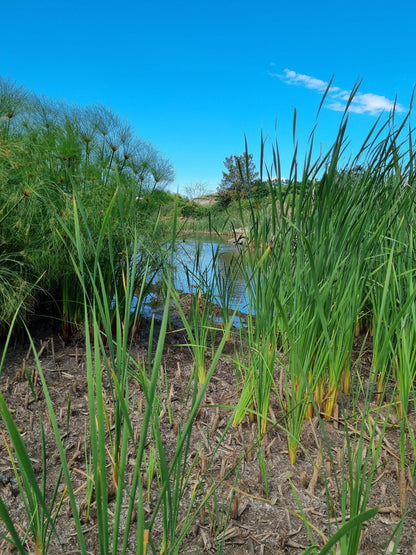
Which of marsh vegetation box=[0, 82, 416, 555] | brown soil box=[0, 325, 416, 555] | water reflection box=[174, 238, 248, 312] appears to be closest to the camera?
marsh vegetation box=[0, 82, 416, 555]

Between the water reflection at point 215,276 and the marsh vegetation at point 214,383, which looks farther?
the water reflection at point 215,276

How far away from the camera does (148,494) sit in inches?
47.7

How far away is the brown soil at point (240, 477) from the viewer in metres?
1.14

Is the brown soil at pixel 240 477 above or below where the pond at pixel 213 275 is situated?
below

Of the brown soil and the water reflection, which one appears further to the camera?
the water reflection

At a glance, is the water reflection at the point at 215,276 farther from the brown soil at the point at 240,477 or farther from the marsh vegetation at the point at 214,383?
the brown soil at the point at 240,477

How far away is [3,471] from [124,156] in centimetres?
209

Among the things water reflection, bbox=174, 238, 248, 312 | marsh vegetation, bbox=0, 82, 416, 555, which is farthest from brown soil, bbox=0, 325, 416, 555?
water reflection, bbox=174, 238, 248, 312

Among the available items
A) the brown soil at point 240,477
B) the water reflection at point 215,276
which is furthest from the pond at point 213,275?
the brown soil at point 240,477

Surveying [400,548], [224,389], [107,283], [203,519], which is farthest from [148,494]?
[107,283]

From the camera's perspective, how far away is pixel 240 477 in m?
1.38

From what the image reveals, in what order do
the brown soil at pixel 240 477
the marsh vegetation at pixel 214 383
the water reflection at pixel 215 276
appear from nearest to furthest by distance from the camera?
the marsh vegetation at pixel 214 383
the brown soil at pixel 240 477
the water reflection at pixel 215 276

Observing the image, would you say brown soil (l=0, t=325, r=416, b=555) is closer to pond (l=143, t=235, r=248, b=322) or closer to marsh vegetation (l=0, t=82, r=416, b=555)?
marsh vegetation (l=0, t=82, r=416, b=555)

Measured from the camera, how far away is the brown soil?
1.14m
